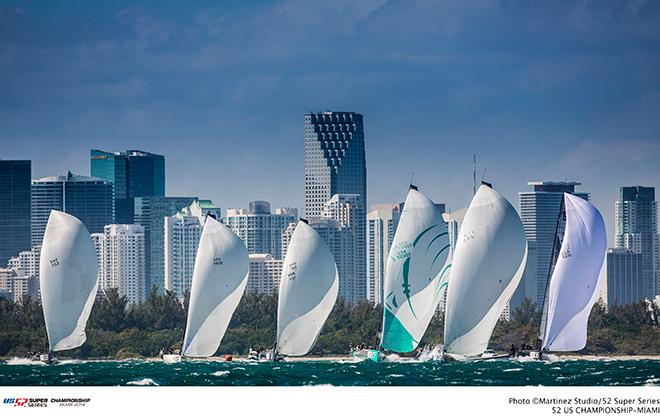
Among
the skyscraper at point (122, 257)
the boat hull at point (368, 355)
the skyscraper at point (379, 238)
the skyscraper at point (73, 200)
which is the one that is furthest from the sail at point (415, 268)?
the skyscraper at point (122, 257)

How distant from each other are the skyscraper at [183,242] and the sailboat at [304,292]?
43.6 m

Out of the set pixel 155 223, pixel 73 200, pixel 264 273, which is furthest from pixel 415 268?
pixel 155 223

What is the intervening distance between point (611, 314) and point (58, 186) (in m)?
37.8

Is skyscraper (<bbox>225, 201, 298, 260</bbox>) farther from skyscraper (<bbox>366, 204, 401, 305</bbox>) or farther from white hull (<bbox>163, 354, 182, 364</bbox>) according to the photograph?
white hull (<bbox>163, 354, 182, 364</bbox>)

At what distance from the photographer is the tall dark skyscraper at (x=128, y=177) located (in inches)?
3627

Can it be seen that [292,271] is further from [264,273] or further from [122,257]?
[122,257]

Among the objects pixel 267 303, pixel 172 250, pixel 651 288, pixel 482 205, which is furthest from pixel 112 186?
pixel 482 205

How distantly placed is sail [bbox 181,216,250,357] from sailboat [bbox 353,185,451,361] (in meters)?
3.84

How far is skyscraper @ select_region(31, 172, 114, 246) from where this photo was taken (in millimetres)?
81312

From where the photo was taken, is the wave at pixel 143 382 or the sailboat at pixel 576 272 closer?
the wave at pixel 143 382

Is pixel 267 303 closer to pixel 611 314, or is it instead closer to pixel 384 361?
pixel 611 314
